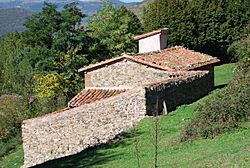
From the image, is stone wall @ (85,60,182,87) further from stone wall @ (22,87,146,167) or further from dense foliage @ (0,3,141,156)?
dense foliage @ (0,3,141,156)

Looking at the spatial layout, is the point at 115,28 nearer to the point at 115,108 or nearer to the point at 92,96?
the point at 92,96

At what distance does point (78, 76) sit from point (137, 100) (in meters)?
17.3

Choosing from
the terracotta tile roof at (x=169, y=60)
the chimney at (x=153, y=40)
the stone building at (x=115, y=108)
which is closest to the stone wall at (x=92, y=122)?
the stone building at (x=115, y=108)

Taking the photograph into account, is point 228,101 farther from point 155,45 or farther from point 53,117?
point 155,45

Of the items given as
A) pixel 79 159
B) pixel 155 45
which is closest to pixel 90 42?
pixel 155 45

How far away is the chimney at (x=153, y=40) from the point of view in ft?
101

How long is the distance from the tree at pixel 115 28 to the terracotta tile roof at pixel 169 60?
1643cm

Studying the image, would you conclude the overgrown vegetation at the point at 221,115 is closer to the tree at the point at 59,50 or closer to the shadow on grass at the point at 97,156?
the shadow on grass at the point at 97,156

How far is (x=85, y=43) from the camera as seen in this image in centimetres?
3738

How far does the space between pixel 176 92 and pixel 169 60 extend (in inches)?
185

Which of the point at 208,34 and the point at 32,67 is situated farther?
the point at 208,34

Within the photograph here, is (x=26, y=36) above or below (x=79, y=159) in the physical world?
above

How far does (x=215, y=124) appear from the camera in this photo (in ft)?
46.0

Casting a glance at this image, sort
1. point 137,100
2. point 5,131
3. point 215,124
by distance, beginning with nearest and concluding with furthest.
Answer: point 215,124, point 137,100, point 5,131
